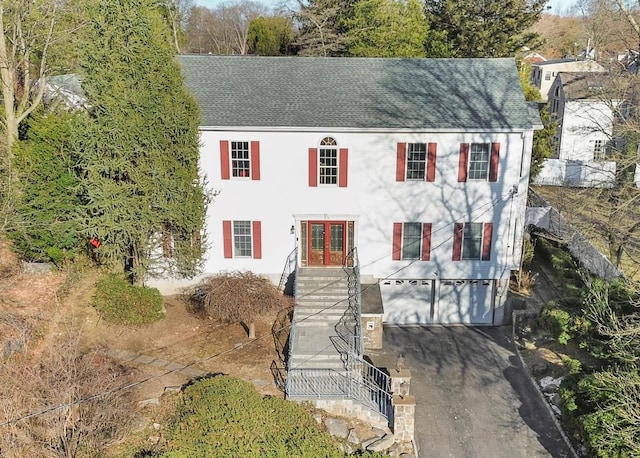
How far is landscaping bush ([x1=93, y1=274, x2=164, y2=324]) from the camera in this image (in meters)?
18.3

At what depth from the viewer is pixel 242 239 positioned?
20.2 meters

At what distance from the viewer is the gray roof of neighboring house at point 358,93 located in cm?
1923

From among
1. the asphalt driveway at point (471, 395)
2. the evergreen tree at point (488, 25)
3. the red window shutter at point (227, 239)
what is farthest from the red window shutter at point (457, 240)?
the evergreen tree at point (488, 25)

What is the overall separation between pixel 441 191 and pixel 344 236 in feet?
13.1

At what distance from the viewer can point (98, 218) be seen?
17594 mm

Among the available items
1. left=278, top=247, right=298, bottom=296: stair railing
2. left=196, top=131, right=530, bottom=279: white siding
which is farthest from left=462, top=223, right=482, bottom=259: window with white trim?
left=278, top=247, right=298, bottom=296: stair railing

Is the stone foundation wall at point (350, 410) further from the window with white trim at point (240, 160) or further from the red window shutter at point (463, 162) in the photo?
the red window shutter at point (463, 162)

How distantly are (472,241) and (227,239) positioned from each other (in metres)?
9.38

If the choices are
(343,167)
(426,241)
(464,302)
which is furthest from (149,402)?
(464,302)

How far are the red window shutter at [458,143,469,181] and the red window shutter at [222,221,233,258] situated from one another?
8.77 meters

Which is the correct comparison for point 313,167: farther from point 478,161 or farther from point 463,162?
point 478,161

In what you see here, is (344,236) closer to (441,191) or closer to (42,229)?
(441,191)

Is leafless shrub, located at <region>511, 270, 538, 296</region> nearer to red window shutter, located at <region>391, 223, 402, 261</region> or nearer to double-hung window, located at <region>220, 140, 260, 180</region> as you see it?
red window shutter, located at <region>391, 223, 402, 261</region>

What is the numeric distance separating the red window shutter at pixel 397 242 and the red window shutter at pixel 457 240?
2.08 m
